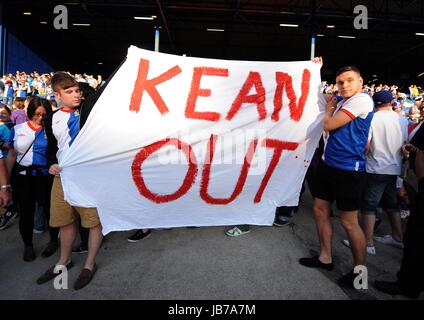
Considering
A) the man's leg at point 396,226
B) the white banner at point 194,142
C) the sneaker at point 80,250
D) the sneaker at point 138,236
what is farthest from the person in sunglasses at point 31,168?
the man's leg at point 396,226

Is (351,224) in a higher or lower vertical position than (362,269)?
higher

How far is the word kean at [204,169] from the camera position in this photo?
2480 mm

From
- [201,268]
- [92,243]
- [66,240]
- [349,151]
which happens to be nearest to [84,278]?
[92,243]

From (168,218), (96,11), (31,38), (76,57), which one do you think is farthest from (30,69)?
(168,218)

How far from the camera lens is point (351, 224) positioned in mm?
2457

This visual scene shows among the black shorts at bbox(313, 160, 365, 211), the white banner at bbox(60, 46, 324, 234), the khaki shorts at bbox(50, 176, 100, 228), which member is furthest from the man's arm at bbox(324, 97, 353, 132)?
the khaki shorts at bbox(50, 176, 100, 228)

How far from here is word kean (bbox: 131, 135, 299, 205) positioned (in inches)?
97.7

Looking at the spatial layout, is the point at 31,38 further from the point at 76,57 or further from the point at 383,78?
the point at 383,78

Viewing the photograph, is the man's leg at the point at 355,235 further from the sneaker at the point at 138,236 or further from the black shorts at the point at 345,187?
the sneaker at the point at 138,236

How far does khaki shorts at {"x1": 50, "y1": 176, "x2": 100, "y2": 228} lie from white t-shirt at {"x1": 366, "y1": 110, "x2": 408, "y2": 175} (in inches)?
107

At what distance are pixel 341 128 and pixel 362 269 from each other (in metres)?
1.15

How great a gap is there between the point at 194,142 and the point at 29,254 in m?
1.94

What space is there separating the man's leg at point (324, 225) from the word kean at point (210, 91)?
81cm

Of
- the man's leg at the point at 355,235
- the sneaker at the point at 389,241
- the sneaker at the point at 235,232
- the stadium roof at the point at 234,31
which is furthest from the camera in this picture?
the stadium roof at the point at 234,31
